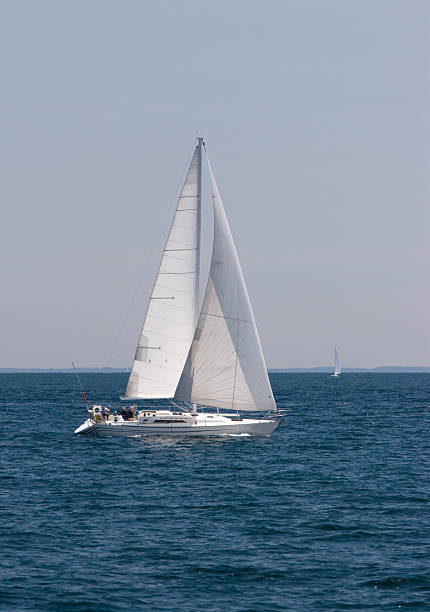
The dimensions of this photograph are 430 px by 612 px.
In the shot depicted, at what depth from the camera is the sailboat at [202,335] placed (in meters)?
50.6

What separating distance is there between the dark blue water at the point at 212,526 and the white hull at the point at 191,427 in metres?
0.77

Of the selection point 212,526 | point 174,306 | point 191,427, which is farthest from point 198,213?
point 212,526

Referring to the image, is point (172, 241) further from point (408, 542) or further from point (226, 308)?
point (408, 542)

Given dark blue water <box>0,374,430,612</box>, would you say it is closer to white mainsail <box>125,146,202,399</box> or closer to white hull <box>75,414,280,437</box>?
white hull <box>75,414,280,437</box>

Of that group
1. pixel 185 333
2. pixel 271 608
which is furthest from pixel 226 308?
pixel 271 608

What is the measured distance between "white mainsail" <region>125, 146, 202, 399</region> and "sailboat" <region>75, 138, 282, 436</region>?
0.06 metres

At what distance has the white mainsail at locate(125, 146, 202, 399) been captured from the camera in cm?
5206

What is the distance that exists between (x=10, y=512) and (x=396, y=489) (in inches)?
658

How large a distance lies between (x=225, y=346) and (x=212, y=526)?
21.1 meters

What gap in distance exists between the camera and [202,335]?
2007 inches

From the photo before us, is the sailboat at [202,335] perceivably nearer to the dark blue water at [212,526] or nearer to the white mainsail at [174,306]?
the white mainsail at [174,306]

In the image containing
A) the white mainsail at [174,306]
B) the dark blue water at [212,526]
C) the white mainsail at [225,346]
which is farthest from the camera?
the white mainsail at [174,306]

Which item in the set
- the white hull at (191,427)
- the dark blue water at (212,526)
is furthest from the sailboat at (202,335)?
the dark blue water at (212,526)

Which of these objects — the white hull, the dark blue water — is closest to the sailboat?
the white hull
